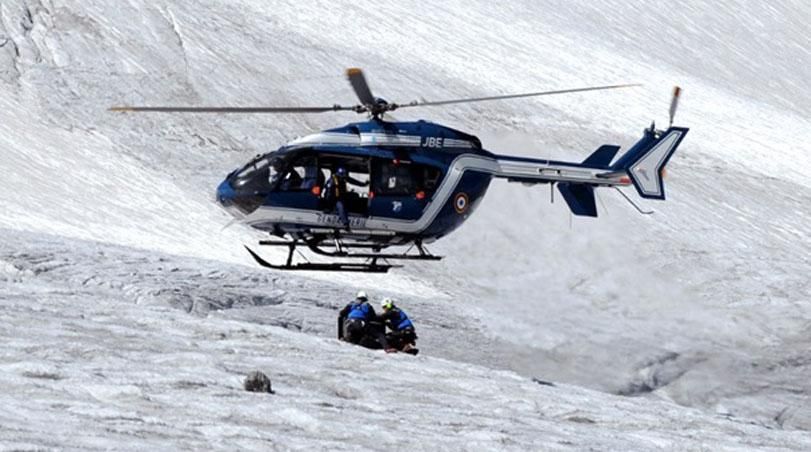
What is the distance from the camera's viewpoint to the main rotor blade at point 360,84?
1831cm

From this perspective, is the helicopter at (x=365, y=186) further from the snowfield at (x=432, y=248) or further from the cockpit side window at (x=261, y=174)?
the snowfield at (x=432, y=248)

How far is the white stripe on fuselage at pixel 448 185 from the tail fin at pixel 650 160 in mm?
466

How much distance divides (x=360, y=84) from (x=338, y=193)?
2011 millimetres

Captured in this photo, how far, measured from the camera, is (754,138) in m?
43.6

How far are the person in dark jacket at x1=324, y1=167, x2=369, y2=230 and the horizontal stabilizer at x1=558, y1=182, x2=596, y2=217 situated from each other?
4.04 meters

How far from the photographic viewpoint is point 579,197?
22703 millimetres

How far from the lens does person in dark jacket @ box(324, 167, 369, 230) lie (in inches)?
797

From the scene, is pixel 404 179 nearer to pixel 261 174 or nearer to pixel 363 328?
pixel 261 174

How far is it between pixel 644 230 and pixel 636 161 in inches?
501

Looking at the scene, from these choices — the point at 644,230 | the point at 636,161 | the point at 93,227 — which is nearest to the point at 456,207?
the point at 636,161

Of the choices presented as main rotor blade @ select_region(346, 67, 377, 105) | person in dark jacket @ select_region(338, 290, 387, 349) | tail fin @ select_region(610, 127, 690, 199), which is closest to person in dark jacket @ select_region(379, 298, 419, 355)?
person in dark jacket @ select_region(338, 290, 387, 349)

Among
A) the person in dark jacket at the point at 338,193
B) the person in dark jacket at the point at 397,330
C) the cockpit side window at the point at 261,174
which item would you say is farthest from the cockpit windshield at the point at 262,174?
the person in dark jacket at the point at 397,330

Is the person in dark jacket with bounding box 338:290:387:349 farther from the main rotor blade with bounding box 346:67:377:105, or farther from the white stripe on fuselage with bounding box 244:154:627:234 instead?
the main rotor blade with bounding box 346:67:377:105

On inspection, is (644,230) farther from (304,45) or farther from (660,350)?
(304,45)
